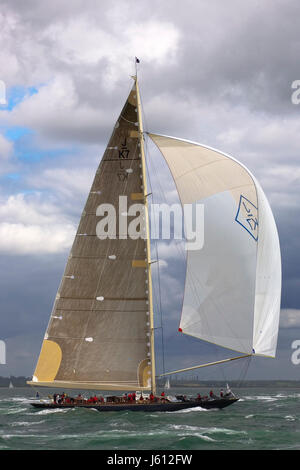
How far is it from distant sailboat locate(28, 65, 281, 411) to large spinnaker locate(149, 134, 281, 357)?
0.21ft

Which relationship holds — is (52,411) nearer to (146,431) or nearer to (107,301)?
(107,301)

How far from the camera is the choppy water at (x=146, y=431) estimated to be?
35.1 m

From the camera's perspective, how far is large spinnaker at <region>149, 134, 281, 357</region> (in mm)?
42812

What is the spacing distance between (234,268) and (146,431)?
458 inches

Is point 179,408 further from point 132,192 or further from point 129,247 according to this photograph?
point 132,192

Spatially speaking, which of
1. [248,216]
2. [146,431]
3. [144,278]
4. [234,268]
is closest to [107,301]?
[144,278]

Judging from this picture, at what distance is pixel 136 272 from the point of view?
1829 inches

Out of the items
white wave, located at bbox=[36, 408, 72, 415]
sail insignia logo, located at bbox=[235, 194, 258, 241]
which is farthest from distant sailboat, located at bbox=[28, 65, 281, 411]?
white wave, located at bbox=[36, 408, 72, 415]

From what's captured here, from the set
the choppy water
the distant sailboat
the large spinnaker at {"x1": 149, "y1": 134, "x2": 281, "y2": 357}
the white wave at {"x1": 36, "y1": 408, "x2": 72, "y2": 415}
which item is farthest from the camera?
the white wave at {"x1": 36, "y1": 408, "x2": 72, "y2": 415}

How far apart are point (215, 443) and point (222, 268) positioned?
1188 centimetres

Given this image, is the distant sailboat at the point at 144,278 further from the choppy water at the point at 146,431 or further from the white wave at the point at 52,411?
the white wave at the point at 52,411

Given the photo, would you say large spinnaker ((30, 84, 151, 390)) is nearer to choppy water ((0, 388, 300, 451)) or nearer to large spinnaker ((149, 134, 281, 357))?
choppy water ((0, 388, 300, 451))

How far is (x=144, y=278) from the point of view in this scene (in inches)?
1822
